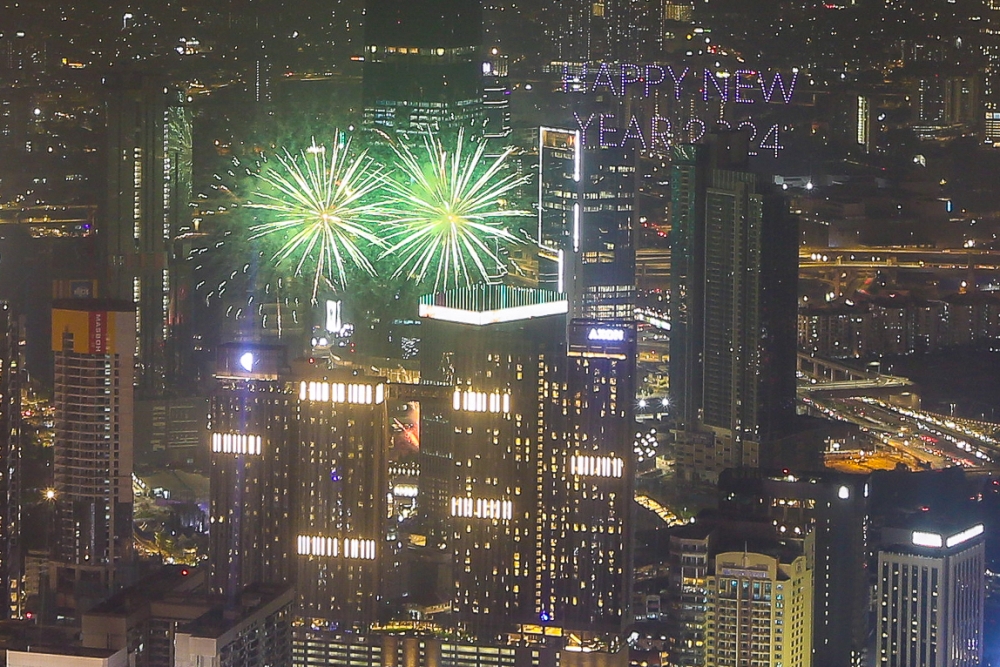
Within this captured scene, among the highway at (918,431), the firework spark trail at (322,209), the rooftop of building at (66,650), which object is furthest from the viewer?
the highway at (918,431)

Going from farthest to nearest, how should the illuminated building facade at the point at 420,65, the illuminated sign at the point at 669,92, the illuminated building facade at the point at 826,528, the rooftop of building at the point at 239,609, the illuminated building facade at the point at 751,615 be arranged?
1. the illuminated sign at the point at 669,92
2. the illuminated building facade at the point at 826,528
3. the illuminated building facade at the point at 420,65
4. the illuminated building facade at the point at 751,615
5. the rooftop of building at the point at 239,609

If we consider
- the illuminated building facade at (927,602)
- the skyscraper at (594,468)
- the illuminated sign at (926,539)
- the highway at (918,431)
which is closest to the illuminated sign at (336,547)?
the skyscraper at (594,468)

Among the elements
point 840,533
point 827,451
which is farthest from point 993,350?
point 840,533

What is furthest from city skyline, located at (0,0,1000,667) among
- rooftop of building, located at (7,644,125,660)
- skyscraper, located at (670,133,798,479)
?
rooftop of building, located at (7,644,125,660)

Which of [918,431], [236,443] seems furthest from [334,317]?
[918,431]

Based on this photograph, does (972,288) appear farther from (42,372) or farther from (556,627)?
(42,372)

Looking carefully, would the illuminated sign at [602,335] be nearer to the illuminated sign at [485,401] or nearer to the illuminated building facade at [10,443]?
the illuminated sign at [485,401]

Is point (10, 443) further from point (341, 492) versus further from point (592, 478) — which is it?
point (592, 478)
